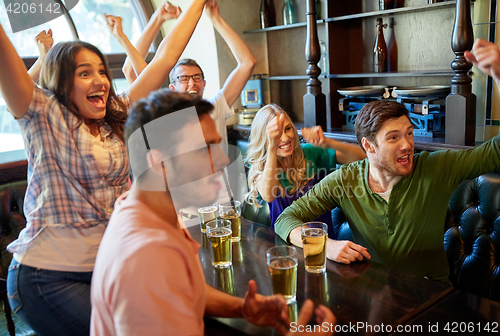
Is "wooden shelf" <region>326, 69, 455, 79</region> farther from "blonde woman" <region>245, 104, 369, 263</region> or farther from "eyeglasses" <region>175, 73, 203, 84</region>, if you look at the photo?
"eyeglasses" <region>175, 73, 203, 84</region>

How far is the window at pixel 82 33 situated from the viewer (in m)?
2.89

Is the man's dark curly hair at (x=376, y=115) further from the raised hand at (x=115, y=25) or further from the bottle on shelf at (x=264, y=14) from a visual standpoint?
the bottle on shelf at (x=264, y=14)

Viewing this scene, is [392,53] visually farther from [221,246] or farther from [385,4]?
[221,246]

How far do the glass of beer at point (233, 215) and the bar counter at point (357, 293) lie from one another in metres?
0.17

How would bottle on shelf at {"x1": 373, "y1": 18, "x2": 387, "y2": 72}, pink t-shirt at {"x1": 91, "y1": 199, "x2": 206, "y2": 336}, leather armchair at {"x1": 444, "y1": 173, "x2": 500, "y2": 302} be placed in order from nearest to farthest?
1. pink t-shirt at {"x1": 91, "y1": 199, "x2": 206, "y2": 336}
2. leather armchair at {"x1": 444, "y1": 173, "x2": 500, "y2": 302}
3. bottle on shelf at {"x1": 373, "y1": 18, "x2": 387, "y2": 72}

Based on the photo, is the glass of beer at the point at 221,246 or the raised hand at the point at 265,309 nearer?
the raised hand at the point at 265,309

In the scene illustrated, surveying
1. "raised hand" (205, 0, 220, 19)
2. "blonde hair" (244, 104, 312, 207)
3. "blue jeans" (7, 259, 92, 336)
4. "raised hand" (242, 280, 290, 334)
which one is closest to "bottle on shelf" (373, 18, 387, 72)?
"blonde hair" (244, 104, 312, 207)

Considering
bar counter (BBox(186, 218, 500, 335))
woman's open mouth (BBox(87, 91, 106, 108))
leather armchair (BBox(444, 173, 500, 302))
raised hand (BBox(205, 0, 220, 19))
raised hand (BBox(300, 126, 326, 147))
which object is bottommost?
leather armchair (BBox(444, 173, 500, 302))

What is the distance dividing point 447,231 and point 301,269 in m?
1.00

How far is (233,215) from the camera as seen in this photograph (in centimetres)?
161

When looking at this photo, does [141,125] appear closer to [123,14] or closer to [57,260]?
[57,260]

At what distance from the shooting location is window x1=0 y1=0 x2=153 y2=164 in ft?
9.50

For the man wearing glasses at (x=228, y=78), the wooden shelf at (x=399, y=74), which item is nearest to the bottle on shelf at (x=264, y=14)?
the wooden shelf at (x=399, y=74)

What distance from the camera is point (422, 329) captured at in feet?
3.12
